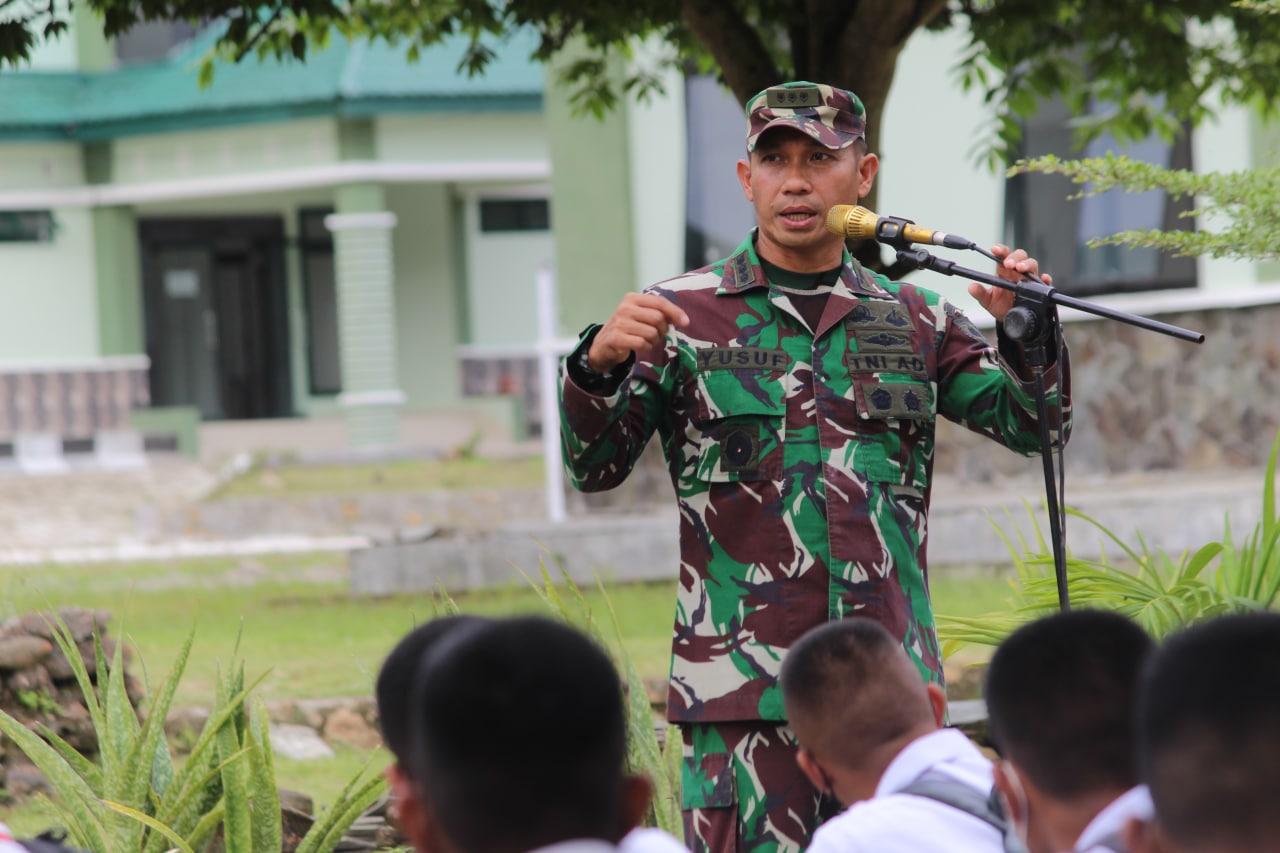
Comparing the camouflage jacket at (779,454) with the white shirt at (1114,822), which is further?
the camouflage jacket at (779,454)

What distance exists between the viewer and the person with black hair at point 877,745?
2.47 m

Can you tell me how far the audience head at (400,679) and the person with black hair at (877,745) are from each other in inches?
21.1

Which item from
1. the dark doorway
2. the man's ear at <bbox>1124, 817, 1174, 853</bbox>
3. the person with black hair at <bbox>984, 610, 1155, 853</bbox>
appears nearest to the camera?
the man's ear at <bbox>1124, 817, 1174, 853</bbox>

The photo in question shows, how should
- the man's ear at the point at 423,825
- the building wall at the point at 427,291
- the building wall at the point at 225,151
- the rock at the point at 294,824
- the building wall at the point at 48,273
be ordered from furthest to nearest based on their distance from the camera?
the building wall at the point at 427,291
the building wall at the point at 48,273
the building wall at the point at 225,151
the rock at the point at 294,824
the man's ear at the point at 423,825

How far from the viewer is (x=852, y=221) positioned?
3.38 meters

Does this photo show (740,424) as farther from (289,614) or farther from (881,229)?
(289,614)

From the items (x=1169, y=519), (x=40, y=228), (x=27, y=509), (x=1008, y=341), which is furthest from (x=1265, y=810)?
(x=40, y=228)

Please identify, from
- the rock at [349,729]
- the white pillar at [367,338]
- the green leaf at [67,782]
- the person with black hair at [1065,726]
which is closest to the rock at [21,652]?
the rock at [349,729]

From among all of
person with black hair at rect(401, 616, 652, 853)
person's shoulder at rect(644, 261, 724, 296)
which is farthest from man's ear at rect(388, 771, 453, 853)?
person's shoulder at rect(644, 261, 724, 296)

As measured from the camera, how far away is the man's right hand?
3.17 metres

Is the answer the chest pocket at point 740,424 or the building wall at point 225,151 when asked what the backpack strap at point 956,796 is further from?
the building wall at point 225,151

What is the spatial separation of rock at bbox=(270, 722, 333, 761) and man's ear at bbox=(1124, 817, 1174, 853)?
18.0 feet

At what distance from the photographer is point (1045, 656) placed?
7.54ft

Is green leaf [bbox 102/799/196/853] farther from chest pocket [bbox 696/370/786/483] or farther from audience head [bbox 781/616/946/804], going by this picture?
audience head [bbox 781/616/946/804]
